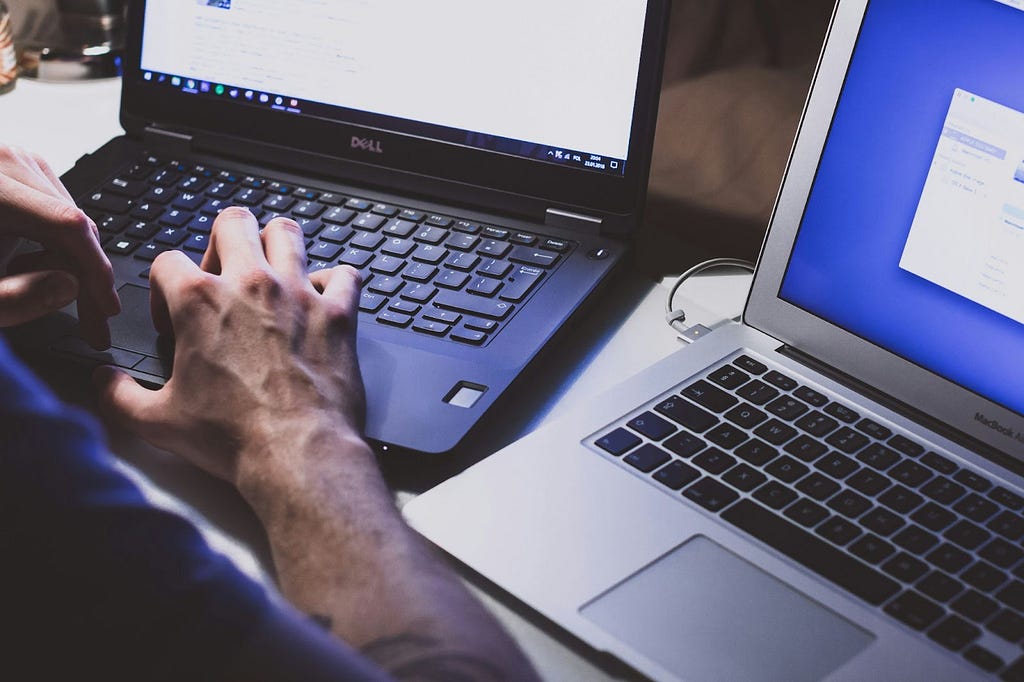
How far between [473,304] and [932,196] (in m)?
0.32

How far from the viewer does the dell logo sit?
0.89 m

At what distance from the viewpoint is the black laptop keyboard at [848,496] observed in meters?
0.56

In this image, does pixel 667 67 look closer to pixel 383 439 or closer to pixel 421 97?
pixel 421 97

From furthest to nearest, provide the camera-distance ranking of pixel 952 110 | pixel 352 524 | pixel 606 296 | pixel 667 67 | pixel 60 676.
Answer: pixel 667 67
pixel 606 296
pixel 952 110
pixel 352 524
pixel 60 676

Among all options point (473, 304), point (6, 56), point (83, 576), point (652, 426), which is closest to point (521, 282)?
point (473, 304)

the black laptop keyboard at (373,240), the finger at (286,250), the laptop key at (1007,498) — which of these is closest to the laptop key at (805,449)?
the laptop key at (1007,498)

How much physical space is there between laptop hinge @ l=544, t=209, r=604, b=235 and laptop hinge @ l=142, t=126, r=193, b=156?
1.18 feet

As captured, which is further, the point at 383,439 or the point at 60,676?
the point at 383,439

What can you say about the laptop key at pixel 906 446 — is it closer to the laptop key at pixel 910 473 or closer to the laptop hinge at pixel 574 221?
the laptop key at pixel 910 473

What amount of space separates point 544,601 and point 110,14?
97 centimetres

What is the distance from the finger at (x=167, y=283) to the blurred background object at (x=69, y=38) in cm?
59

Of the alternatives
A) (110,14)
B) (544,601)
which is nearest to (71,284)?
(544,601)

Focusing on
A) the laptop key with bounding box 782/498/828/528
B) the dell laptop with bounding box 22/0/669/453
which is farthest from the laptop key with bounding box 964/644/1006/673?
the dell laptop with bounding box 22/0/669/453

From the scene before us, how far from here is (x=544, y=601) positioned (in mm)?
552
